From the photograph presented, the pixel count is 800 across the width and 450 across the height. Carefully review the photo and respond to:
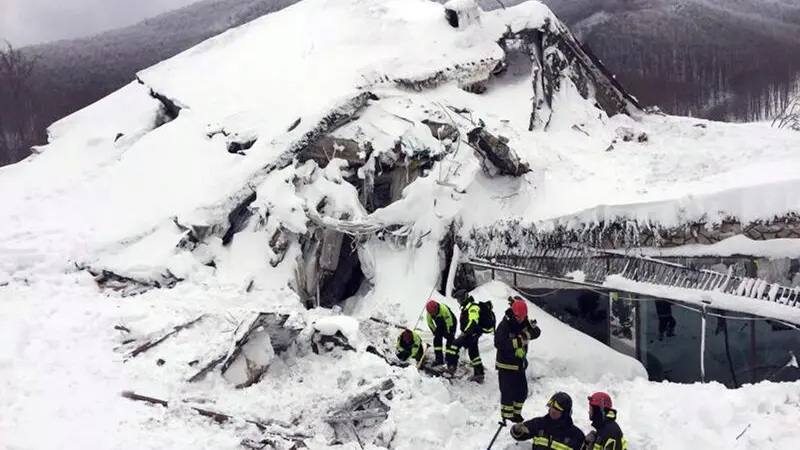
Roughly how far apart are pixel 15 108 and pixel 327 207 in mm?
43812

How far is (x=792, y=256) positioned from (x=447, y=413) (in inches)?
171

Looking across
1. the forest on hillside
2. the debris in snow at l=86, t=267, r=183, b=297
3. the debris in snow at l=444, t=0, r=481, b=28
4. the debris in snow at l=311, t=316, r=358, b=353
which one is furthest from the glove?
the forest on hillside

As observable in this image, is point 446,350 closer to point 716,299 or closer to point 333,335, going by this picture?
point 333,335

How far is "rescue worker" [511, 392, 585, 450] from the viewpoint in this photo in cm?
559

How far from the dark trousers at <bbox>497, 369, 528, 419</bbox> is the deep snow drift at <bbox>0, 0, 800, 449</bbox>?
283 mm

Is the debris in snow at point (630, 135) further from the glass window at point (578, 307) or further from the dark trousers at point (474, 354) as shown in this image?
the dark trousers at point (474, 354)

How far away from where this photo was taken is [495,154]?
1002cm

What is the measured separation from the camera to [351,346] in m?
7.68

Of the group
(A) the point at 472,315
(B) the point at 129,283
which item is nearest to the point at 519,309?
(A) the point at 472,315

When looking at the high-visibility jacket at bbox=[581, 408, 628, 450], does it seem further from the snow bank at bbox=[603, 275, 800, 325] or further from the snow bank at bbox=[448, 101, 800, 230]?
the snow bank at bbox=[448, 101, 800, 230]

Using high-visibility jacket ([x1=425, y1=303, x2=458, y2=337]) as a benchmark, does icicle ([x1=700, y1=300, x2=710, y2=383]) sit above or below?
below

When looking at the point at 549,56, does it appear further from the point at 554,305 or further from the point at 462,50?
the point at 554,305

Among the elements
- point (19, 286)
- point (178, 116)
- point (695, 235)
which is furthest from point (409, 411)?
point (178, 116)

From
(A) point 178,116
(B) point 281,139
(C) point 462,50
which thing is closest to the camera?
(B) point 281,139
